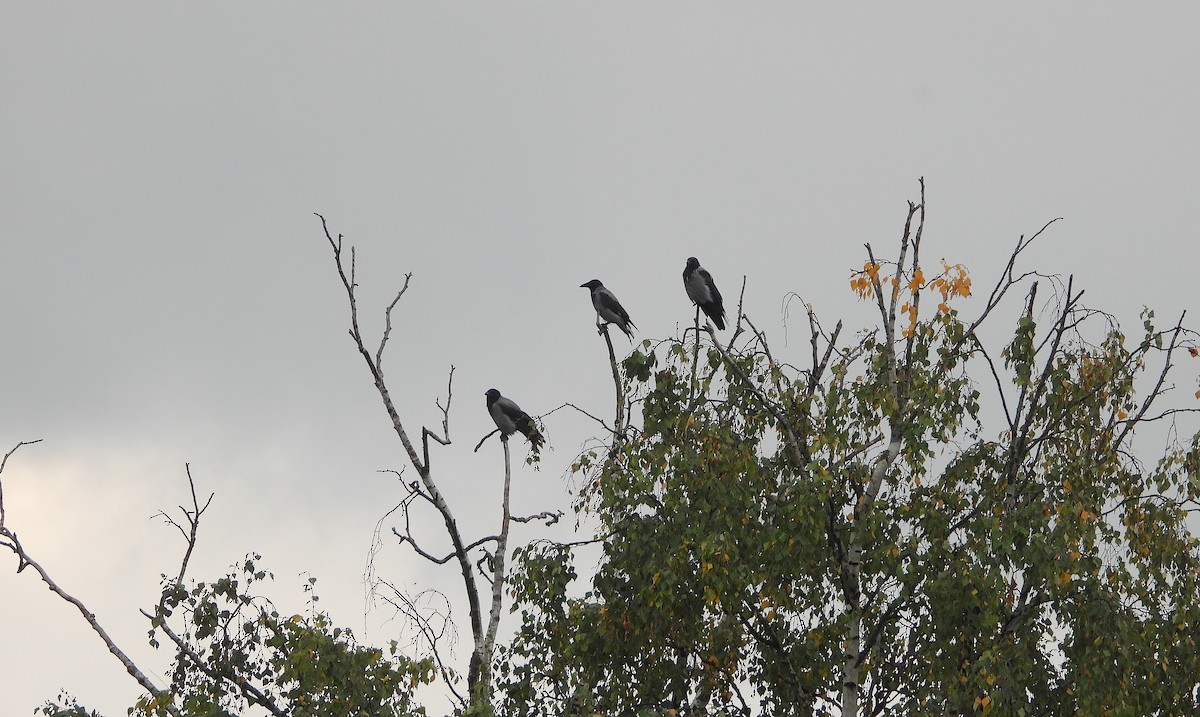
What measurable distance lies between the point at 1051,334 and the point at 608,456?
14.7 ft

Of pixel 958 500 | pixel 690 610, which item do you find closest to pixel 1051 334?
pixel 958 500

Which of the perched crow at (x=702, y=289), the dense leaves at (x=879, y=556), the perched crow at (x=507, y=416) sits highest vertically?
the perched crow at (x=702, y=289)

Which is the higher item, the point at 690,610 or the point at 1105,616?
the point at 690,610

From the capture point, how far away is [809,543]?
12.7m

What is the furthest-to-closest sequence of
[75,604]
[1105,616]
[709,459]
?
[75,604] < [709,459] < [1105,616]

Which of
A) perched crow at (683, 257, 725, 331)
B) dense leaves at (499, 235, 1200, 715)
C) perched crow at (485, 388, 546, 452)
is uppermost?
perched crow at (683, 257, 725, 331)

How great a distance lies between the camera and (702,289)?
19.7 meters

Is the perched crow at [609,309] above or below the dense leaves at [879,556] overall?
above

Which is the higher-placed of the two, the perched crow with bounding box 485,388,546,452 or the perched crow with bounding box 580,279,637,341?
the perched crow with bounding box 580,279,637,341

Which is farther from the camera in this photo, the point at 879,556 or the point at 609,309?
the point at 609,309

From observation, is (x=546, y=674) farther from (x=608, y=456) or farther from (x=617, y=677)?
(x=608, y=456)

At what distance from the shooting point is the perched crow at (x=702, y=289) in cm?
1975

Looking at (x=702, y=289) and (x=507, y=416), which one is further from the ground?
(x=702, y=289)

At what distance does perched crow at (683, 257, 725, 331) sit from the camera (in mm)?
19750
